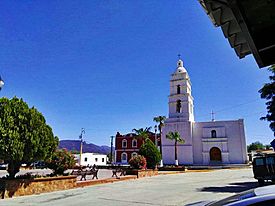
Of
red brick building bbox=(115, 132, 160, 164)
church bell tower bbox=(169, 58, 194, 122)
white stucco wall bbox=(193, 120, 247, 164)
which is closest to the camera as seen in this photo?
white stucco wall bbox=(193, 120, 247, 164)

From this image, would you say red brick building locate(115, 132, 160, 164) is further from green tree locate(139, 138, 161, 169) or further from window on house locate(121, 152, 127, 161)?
green tree locate(139, 138, 161, 169)

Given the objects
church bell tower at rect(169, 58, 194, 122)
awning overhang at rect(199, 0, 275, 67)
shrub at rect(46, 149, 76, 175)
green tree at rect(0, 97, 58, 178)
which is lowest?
shrub at rect(46, 149, 76, 175)

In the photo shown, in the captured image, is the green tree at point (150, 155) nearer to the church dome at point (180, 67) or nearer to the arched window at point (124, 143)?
the church dome at point (180, 67)

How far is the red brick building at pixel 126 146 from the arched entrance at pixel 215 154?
13952 mm

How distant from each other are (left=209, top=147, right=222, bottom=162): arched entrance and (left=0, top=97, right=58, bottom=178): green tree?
41350 mm

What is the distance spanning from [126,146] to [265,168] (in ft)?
152

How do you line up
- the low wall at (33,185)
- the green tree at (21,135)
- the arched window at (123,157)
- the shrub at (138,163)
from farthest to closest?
the arched window at (123,157) < the shrub at (138,163) < the green tree at (21,135) < the low wall at (33,185)

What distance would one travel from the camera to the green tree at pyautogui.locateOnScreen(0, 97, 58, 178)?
10852mm

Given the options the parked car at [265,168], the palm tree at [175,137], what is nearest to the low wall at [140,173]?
the parked car at [265,168]

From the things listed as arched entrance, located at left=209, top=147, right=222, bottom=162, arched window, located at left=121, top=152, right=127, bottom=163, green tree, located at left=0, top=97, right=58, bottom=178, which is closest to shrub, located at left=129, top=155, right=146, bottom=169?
green tree, located at left=0, top=97, right=58, bottom=178

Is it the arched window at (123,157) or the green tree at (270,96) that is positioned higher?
the green tree at (270,96)

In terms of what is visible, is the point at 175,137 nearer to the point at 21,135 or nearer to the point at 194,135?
the point at 194,135

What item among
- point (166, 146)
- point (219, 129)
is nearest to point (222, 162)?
point (219, 129)

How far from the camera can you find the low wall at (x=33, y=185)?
34.8 ft
